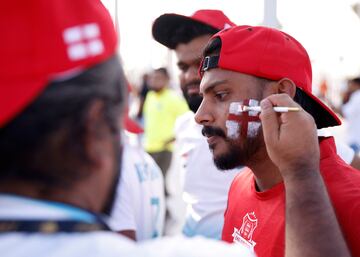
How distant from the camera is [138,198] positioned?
98.8 inches

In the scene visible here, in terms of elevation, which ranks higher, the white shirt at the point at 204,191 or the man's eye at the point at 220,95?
the man's eye at the point at 220,95

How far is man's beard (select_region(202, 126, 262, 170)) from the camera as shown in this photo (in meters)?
2.13

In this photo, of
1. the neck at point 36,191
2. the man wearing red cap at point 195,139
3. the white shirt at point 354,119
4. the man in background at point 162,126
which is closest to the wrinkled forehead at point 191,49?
the man wearing red cap at point 195,139

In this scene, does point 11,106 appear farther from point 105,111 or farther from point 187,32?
point 187,32

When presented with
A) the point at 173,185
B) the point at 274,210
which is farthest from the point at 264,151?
the point at 173,185

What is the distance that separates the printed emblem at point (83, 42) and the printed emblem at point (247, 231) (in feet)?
3.97

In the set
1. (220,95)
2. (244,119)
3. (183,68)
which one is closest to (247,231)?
(244,119)

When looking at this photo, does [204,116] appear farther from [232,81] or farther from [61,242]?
[61,242]

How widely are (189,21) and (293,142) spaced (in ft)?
6.12

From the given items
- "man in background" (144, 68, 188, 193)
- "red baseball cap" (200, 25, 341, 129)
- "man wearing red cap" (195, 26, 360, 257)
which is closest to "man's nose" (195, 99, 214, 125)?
"man wearing red cap" (195, 26, 360, 257)

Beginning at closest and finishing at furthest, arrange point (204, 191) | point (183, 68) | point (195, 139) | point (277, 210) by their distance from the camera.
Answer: point (277, 210)
point (204, 191)
point (195, 139)
point (183, 68)

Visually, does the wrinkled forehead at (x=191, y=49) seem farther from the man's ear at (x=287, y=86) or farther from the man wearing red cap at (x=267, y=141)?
the man's ear at (x=287, y=86)

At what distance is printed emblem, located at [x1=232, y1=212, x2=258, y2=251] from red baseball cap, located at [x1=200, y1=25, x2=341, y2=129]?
512 millimetres

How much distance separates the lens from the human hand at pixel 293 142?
1691 millimetres
